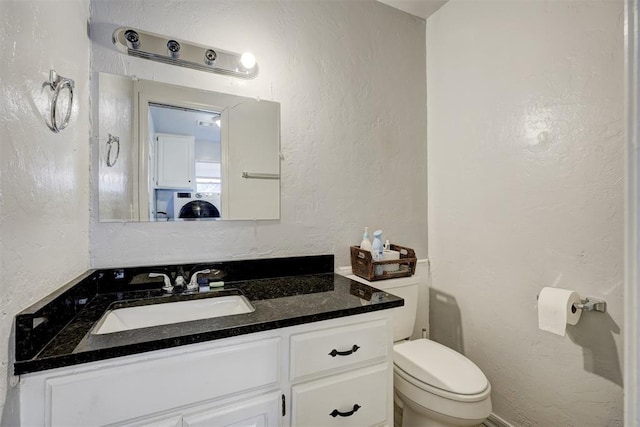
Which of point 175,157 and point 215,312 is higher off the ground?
point 175,157

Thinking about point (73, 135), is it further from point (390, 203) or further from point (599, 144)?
point (599, 144)

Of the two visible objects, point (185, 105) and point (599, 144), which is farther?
point (185, 105)

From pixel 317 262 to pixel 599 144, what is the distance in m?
1.31

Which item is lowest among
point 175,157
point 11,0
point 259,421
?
point 259,421

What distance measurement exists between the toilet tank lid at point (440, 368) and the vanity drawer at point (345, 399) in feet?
0.76

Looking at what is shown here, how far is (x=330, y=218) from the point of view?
5.53 ft

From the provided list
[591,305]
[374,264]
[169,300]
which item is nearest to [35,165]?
[169,300]

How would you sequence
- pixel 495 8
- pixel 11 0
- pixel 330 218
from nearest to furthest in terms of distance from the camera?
1. pixel 11 0
2. pixel 495 8
3. pixel 330 218

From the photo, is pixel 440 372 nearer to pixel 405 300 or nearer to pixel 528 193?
pixel 405 300

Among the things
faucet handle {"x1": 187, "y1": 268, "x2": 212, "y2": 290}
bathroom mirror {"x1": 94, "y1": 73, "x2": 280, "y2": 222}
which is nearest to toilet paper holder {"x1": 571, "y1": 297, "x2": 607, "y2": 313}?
bathroom mirror {"x1": 94, "y1": 73, "x2": 280, "y2": 222}

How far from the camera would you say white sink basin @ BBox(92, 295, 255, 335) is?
1061 millimetres

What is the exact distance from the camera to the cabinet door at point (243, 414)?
87cm

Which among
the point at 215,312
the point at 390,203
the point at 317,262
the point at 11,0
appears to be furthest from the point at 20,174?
the point at 390,203

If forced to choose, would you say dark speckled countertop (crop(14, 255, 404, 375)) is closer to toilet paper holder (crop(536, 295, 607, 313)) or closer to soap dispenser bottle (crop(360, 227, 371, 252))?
soap dispenser bottle (crop(360, 227, 371, 252))
